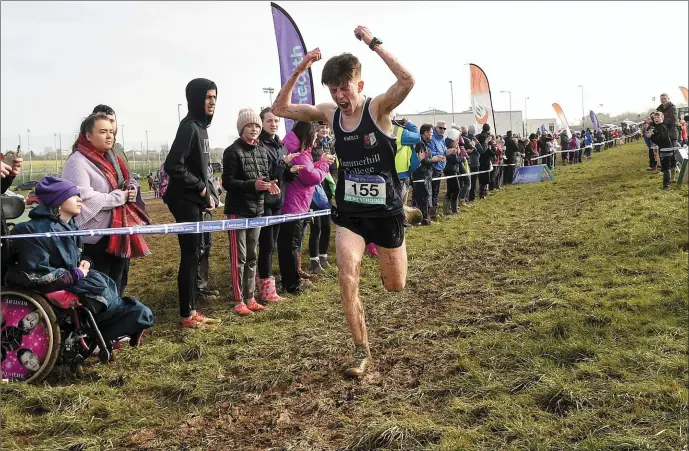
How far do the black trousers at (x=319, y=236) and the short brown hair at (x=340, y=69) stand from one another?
11.6ft

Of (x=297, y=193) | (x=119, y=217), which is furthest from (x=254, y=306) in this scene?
(x=119, y=217)

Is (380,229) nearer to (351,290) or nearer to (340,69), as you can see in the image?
(351,290)

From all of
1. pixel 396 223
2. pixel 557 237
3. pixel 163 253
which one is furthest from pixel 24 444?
pixel 557 237

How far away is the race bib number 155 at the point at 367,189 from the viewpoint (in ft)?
12.7

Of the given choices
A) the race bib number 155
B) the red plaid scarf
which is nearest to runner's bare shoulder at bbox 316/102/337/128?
the race bib number 155

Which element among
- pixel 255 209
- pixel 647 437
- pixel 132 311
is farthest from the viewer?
pixel 255 209

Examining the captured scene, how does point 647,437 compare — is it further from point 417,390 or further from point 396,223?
point 396,223

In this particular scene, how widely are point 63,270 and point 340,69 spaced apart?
2329 millimetres

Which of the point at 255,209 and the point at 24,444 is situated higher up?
the point at 255,209

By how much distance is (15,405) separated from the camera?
11.1ft

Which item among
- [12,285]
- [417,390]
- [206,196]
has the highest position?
[206,196]

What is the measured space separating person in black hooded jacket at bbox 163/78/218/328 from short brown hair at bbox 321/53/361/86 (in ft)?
5.67

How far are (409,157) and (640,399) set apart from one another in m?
7.20

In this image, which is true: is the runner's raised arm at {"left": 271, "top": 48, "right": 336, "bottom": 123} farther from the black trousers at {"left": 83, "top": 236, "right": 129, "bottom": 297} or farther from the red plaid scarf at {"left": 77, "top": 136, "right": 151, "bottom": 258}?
the black trousers at {"left": 83, "top": 236, "right": 129, "bottom": 297}
